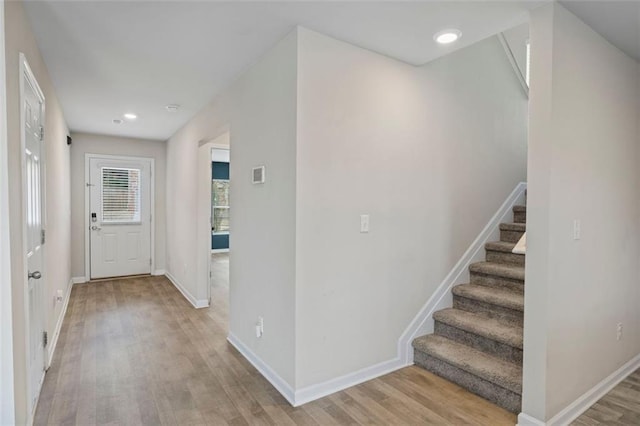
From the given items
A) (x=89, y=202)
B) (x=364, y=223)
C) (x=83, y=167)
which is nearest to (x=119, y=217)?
(x=89, y=202)

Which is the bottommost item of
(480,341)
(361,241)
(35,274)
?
(480,341)

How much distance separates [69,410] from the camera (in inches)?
88.8

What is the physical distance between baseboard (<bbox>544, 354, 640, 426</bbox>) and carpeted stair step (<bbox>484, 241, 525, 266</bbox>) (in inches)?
39.7

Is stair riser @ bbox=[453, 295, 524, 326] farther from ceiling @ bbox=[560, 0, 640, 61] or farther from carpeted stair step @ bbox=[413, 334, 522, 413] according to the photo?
ceiling @ bbox=[560, 0, 640, 61]

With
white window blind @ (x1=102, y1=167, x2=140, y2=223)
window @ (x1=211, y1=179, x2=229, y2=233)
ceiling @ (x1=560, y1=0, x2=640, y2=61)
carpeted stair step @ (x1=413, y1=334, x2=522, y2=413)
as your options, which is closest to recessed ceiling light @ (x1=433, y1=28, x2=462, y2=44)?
ceiling @ (x1=560, y1=0, x2=640, y2=61)

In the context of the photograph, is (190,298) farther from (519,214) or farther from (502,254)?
(519,214)

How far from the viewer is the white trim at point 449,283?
2889 millimetres

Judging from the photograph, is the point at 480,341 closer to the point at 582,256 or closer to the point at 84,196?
the point at 582,256

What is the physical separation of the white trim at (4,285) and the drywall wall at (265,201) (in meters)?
1.40

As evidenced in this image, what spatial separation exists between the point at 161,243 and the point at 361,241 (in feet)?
15.9

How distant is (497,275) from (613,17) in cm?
196

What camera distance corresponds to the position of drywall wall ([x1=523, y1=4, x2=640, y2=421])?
198 centimetres

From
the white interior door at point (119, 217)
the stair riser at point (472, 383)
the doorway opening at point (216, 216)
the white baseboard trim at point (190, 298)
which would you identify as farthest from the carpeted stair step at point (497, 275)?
the white interior door at point (119, 217)

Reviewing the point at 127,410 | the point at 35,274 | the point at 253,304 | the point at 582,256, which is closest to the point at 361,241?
the point at 253,304
